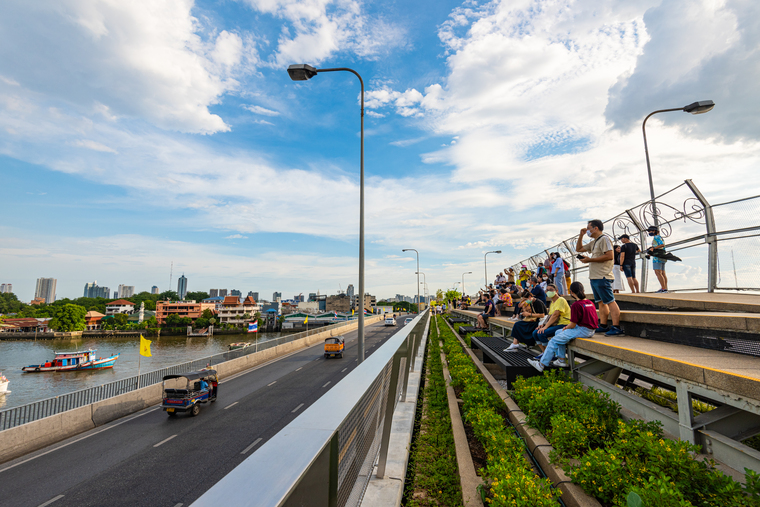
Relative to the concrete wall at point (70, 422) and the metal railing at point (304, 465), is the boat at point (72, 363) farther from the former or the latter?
the metal railing at point (304, 465)

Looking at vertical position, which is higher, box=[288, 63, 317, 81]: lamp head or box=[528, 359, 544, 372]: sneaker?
box=[288, 63, 317, 81]: lamp head

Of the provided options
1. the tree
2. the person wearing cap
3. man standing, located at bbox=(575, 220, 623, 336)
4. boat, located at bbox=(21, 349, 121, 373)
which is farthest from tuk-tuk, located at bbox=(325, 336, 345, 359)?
the tree

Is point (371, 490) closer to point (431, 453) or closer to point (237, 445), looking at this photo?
point (431, 453)

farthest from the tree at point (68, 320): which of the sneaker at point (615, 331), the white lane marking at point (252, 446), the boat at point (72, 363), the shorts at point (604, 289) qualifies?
the sneaker at point (615, 331)

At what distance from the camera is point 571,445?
11.8 feet

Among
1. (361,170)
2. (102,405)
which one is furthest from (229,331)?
(361,170)

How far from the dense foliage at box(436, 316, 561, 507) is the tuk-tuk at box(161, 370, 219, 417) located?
13.7 m

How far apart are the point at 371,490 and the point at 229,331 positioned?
121m

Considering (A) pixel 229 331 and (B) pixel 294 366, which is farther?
(A) pixel 229 331

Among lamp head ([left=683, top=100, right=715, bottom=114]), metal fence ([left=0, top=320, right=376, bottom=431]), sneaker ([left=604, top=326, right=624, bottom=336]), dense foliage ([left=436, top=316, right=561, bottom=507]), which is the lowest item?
metal fence ([left=0, top=320, right=376, bottom=431])

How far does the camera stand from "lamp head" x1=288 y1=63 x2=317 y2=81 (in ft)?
38.2

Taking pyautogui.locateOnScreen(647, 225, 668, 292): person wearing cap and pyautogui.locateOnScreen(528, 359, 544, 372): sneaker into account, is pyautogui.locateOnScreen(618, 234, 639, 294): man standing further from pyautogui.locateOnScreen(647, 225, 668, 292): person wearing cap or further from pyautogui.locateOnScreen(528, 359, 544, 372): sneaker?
pyautogui.locateOnScreen(528, 359, 544, 372): sneaker

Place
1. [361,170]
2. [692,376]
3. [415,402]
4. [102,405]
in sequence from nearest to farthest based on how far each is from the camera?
[692,376]
[415,402]
[361,170]
[102,405]

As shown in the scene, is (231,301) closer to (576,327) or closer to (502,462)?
(576,327)
